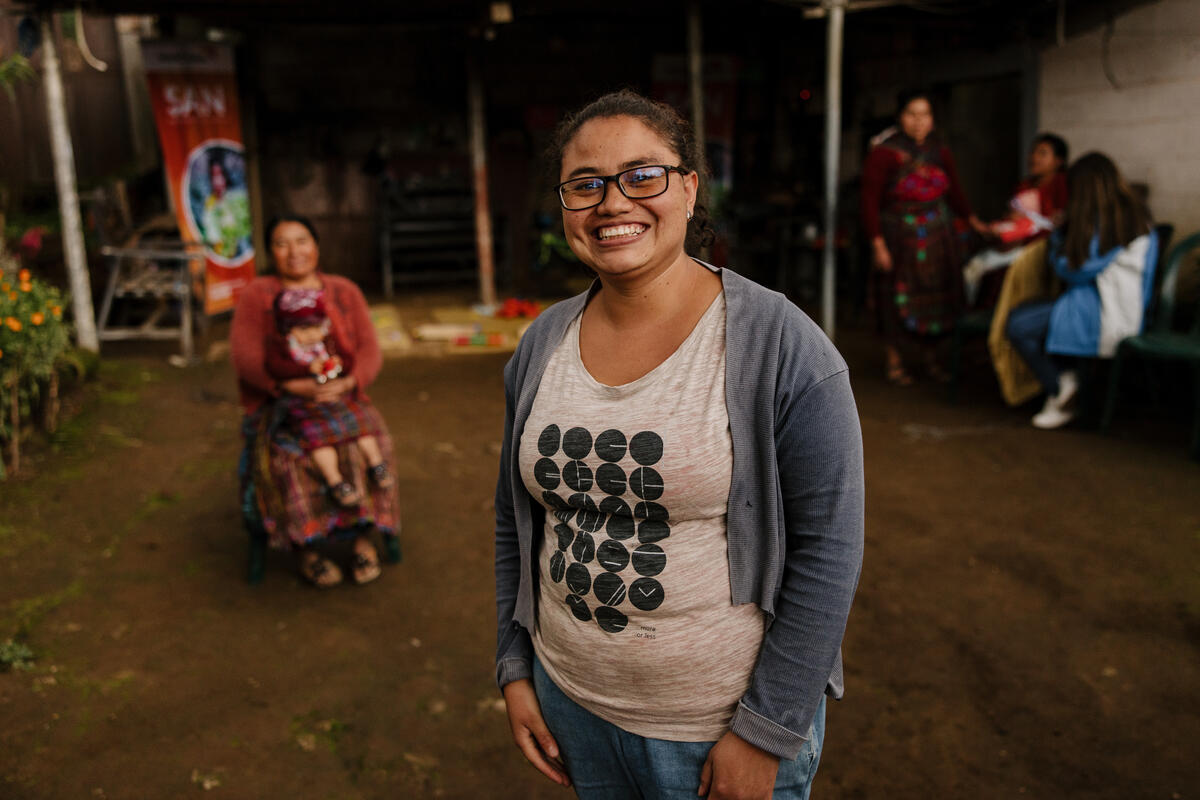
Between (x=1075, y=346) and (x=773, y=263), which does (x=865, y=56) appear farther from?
(x=1075, y=346)

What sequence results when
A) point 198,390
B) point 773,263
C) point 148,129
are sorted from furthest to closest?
point 148,129
point 773,263
point 198,390

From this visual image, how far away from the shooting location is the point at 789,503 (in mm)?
1454

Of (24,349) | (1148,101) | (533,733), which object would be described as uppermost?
(1148,101)

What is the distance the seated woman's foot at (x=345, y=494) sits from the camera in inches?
151

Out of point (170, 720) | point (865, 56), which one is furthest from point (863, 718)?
point (865, 56)

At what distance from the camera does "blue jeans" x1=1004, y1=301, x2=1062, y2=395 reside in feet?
18.9

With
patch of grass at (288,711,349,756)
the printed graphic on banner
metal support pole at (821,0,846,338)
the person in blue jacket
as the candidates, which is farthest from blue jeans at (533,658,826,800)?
the printed graphic on banner

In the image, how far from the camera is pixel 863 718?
3092 mm

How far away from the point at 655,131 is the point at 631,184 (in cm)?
10

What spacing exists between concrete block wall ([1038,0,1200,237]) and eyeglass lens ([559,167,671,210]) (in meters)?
6.32

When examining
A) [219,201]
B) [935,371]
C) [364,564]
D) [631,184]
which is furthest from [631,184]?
[219,201]

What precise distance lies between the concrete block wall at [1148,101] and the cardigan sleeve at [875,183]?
1.98 meters

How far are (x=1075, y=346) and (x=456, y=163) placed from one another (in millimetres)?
7773

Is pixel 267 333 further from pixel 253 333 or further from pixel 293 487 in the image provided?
pixel 293 487
